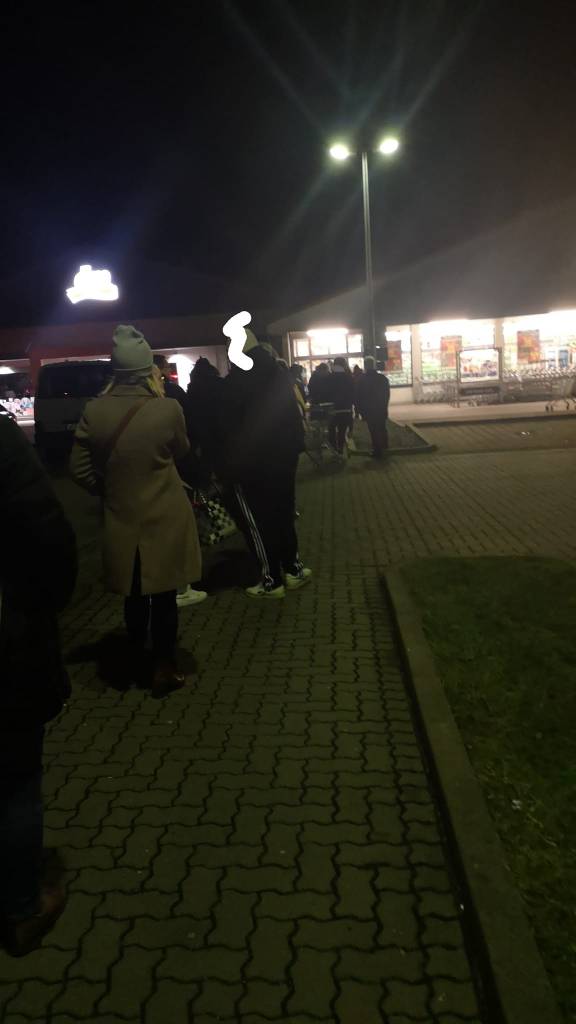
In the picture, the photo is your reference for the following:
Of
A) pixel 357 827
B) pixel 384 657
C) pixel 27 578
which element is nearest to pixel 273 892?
pixel 357 827

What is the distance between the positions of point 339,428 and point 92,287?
26675 millimetres

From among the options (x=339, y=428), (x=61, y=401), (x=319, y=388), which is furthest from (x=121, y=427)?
(x=61, y=401)

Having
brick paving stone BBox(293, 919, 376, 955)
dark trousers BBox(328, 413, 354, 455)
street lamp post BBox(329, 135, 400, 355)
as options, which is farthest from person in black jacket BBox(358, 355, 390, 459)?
brick paving stone BBox(293, 919, 376, 955)

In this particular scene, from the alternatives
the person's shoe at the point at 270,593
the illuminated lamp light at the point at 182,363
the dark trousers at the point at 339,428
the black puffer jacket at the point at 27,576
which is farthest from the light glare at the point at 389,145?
the black puffer jacket at the point at 27,576

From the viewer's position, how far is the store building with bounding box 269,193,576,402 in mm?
24516

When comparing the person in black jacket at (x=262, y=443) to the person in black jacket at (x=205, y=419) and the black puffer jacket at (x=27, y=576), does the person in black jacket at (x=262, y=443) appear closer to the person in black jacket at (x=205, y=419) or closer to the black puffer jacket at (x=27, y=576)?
the person in black jacket at (x=205, y=419)

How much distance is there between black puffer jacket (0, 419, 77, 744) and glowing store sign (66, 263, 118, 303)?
124ft

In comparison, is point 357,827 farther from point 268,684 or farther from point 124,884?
point 268,684

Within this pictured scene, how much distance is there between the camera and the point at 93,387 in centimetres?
1748

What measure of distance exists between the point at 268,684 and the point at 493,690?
1.30 m

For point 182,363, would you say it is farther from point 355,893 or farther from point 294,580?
point 355,893

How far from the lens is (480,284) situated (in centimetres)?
2484

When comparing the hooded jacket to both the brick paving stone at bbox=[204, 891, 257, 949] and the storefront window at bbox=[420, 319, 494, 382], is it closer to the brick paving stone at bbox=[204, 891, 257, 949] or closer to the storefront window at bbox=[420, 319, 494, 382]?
the brick paving stone at bbox=[204, 891, 257, 949]

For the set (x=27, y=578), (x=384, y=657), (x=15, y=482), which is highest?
(x=15, y=482)
